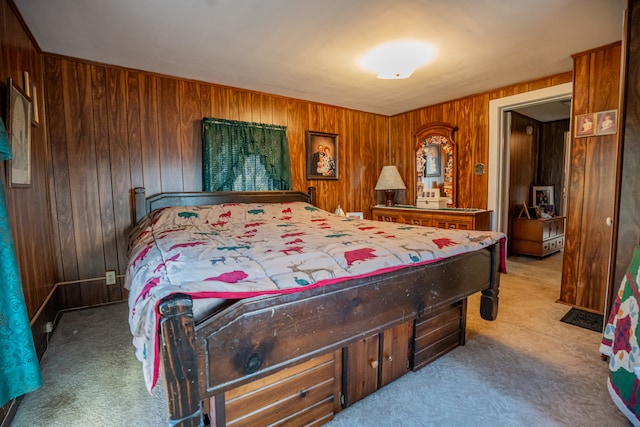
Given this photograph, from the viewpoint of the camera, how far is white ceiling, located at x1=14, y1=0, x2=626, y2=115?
1.97 metres

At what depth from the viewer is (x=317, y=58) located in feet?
9.03

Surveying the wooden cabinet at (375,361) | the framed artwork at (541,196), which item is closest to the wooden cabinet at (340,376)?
the wooden cabinet at (375,361)

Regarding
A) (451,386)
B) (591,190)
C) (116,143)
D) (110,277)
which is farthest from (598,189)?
(110,277)

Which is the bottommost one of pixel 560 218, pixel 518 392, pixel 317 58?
pixel 518 392

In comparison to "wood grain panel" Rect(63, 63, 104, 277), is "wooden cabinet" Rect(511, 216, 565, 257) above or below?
below

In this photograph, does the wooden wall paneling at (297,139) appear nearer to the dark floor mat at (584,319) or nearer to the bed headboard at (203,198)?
the bed headboard at (203,198)

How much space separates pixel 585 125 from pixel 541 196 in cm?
265

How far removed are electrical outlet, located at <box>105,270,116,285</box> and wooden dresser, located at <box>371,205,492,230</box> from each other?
3.49 metres

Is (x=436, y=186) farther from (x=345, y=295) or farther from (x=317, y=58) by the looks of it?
(x=345, y=295)

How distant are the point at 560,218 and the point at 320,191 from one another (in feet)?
12.6

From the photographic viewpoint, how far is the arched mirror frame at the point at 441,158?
419cm

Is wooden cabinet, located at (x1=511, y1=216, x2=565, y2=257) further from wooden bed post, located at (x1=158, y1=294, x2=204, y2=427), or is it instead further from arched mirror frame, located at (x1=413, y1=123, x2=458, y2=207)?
wooden bed post, located at (x1=158, y1=294, x2=204, y2=427)

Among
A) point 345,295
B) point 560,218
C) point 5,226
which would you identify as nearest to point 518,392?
point 345,295

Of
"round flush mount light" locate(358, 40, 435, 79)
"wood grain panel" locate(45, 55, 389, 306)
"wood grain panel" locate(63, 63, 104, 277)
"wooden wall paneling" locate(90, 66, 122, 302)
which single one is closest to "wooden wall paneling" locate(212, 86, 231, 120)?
"wood grain panel" locate(45, 55, 389, 306)
